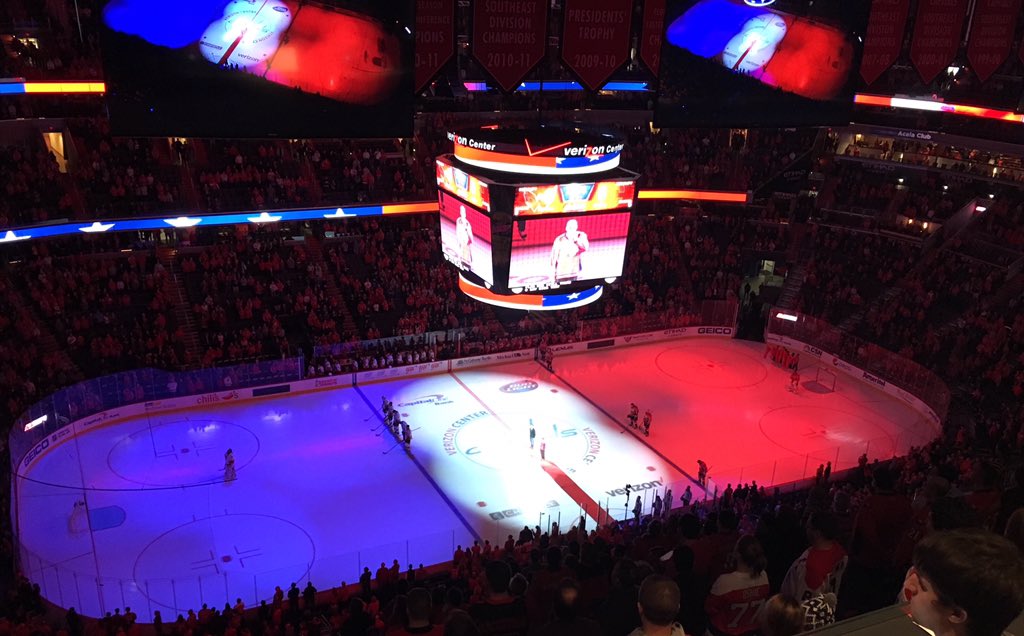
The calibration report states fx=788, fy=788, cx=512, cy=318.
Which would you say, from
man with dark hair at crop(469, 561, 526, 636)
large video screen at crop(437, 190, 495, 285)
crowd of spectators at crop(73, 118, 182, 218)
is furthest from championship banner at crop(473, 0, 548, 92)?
crowd of spectators at crop(73, 118, 182, 218)

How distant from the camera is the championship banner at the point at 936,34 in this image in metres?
17.6

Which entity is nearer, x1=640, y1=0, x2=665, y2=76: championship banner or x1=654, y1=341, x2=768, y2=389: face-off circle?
x1=640, y1=0, x2=665, y2=76: championship banner

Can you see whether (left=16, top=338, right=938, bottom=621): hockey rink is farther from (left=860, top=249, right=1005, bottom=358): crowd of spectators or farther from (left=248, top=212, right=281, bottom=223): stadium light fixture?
(left=248, top=212, right=281, bottom=223): stadium light fixture

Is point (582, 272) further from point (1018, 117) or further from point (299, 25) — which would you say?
point (1018, 117)

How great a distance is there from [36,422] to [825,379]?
2434 centimetres

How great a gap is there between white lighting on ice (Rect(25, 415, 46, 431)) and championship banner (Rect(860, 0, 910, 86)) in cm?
2257

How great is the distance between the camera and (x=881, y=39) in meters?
19.3

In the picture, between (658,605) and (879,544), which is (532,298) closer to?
(879,544)

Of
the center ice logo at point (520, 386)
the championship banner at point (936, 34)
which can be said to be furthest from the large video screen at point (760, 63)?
the center ice logo at point (520, 386)

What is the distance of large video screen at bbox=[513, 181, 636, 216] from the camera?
1784 centimetres

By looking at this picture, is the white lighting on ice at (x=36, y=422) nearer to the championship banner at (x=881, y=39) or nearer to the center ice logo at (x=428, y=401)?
the center ice logo at (x=428, y=401)

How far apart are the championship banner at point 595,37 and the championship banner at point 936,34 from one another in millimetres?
7102

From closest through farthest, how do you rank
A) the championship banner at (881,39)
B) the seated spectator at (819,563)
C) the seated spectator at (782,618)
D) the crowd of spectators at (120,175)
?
the seated spectator at (782,618)
the seated spectator at (819,563)
the championship banner at (881,39)
the crowd of spectators at (120,175)

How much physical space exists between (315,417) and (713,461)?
38.3ft
